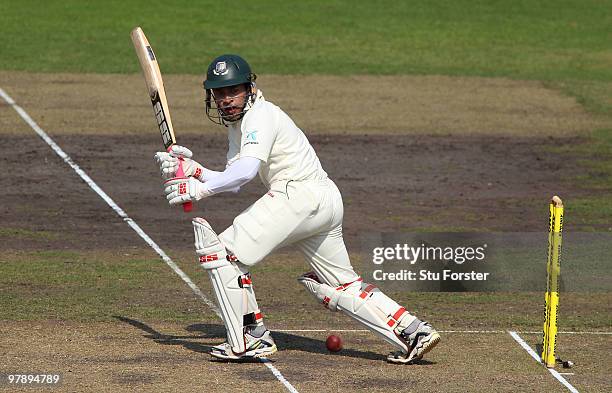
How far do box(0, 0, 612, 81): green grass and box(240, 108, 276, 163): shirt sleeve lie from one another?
15478 mm

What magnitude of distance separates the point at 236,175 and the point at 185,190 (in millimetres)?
397

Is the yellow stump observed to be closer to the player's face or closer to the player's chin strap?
the player's chin strap

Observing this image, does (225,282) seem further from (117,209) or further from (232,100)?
(117,209)

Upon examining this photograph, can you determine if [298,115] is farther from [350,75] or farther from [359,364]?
[359,364]

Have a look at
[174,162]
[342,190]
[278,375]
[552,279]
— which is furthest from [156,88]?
[342,190]

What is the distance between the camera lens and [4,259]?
13.4m

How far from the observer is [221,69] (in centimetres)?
973

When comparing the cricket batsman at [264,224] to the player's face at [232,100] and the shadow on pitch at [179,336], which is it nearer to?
the player's face at [232,100]

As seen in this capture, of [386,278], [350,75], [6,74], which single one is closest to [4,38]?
[6,74]

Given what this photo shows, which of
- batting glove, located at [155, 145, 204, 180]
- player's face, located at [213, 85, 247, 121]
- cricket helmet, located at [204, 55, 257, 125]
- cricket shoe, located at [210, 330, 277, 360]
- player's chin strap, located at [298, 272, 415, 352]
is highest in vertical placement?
cricket helmet, located at [204, 55, 257, 125]

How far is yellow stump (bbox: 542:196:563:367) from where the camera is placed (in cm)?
950

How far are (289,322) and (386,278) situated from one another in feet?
5.68

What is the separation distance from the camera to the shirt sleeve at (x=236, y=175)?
9.38 m

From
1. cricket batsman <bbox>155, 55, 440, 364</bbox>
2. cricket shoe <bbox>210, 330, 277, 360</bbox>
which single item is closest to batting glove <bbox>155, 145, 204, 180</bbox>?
cricket batsman <bbox>155, 55, 440, 364</bbox>
